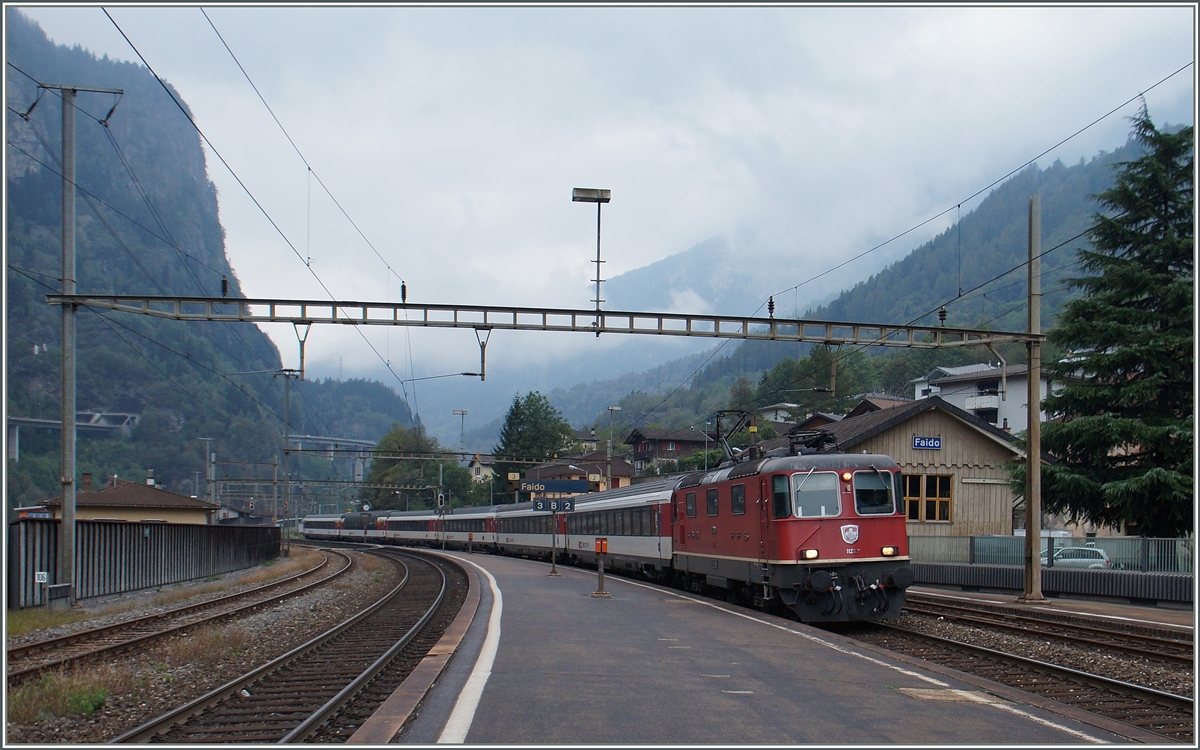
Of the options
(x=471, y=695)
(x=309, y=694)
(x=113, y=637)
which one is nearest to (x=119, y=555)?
(x=113, y=637)

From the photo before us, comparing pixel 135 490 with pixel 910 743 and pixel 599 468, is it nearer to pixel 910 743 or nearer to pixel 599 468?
pixel 910 743

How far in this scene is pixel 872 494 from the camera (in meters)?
16.2

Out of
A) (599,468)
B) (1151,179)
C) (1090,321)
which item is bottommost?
(599,468)

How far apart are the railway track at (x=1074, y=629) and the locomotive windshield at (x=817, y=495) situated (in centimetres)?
333

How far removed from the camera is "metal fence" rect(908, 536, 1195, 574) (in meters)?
20.2

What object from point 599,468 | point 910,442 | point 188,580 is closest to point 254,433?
point 599,468

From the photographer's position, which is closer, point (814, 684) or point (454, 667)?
point (814, 684)

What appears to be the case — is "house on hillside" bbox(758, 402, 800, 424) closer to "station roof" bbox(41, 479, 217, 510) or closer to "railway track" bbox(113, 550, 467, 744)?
"station roof" bbox(41, 479, 217, 510)

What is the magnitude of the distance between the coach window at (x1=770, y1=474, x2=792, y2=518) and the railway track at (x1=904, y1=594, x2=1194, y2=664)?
3916 mm

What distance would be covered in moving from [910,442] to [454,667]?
82.0 feet

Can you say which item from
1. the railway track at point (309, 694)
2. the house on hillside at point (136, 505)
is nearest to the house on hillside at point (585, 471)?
the house on hillside at point (136, 505)

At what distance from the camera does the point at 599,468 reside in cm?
9556

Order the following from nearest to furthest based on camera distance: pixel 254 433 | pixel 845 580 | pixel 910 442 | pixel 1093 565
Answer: pixel 845 580
pixel 1093 565
pixel 910 442
pixel 254 433

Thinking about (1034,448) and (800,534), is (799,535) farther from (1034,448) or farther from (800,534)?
(1034,448)
